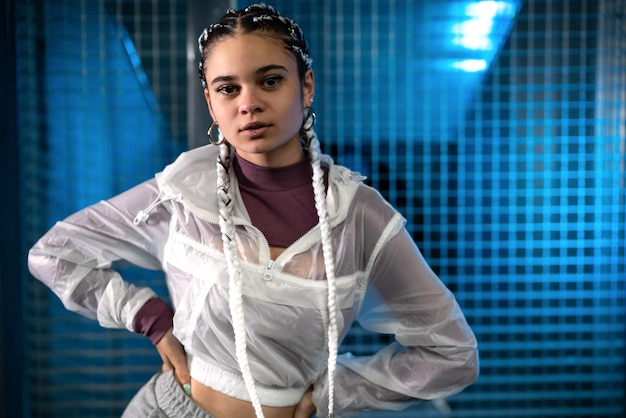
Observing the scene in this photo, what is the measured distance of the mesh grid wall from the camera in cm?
255

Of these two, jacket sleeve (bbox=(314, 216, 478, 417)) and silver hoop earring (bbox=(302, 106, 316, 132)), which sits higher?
silver hoop earring (bbox=(302, 106, 316, 132))

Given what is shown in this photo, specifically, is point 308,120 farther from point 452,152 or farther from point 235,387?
point 452,152

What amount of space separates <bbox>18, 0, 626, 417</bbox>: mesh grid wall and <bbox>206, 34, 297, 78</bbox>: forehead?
54.0 inches

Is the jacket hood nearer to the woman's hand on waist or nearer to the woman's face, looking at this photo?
the woman's face

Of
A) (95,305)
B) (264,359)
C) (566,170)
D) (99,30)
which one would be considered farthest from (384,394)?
(99,30)

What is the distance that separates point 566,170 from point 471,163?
1.08ft

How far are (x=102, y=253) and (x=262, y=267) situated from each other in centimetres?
36

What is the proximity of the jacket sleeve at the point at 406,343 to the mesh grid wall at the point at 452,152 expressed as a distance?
1253 mm

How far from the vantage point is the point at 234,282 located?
1209mm

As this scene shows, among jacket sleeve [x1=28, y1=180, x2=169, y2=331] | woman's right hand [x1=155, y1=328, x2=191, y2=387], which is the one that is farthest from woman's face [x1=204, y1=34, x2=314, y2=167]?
woman's right hand [x1=155, y1=328, x2=191, y2=387]

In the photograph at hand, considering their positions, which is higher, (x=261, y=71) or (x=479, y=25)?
(x=479, y=25)

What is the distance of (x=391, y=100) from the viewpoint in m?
2.59

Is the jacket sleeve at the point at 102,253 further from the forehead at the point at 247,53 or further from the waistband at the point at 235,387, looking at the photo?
the forehead at the point at 247,53

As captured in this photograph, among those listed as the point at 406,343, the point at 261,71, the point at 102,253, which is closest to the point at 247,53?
the point at 261,71
